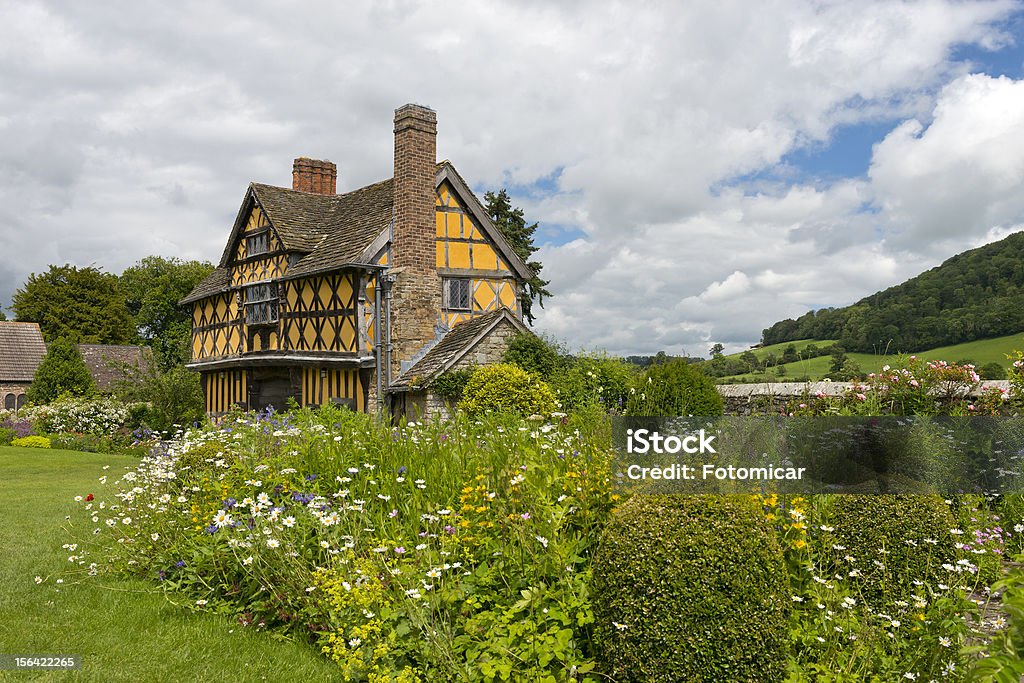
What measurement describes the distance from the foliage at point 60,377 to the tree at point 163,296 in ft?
48.7

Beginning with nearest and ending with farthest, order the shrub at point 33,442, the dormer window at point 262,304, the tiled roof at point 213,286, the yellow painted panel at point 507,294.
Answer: the yellow painted panel at point 507,294
the dormer window at point 262,304
the tiled roof at point 213,286
the shrub at point 33,442

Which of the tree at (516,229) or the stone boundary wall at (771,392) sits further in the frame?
the tree at (516,229)

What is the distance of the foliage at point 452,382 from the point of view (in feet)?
56.4

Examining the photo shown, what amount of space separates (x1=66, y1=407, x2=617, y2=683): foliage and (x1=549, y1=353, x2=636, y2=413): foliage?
27.6 ft

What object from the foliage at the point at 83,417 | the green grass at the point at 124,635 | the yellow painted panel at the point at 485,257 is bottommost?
the green grass at the point at 124,635

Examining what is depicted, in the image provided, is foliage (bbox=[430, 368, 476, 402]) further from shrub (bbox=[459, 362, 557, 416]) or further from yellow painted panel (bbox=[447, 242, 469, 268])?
yellow painted panel (bbox=[447, 242, 469, 268])

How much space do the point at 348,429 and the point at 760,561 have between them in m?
4.58

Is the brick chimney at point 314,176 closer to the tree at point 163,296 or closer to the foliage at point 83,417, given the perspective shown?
the foliage at point 83,417

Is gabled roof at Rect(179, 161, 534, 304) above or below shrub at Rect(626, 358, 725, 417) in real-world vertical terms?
above

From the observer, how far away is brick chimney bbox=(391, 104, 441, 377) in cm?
1875

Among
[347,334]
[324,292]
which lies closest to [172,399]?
[324,292]

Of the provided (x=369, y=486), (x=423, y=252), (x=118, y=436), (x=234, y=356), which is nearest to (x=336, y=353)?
(x=423, y=252)

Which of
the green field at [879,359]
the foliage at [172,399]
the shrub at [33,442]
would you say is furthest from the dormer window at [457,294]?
the shrub at [33,442]

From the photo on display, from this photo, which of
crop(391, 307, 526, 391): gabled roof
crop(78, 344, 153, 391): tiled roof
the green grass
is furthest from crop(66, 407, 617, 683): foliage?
crop(78, 344, 153, 391): tiled roof
